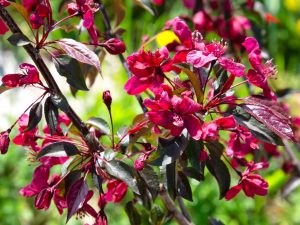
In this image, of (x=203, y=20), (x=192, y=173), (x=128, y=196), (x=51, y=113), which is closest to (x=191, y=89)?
(x=192, y=173)

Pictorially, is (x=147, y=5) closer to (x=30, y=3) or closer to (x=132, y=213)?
(x=30, y=3)

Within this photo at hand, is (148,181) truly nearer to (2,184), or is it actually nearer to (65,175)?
(65,175)

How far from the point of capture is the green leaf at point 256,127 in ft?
4.12

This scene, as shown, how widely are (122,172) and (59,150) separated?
0.16 metres

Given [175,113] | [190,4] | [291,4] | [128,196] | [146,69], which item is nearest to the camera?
[175,113]

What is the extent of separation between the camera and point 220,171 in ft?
4.54

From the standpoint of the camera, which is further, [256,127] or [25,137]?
[25,137]

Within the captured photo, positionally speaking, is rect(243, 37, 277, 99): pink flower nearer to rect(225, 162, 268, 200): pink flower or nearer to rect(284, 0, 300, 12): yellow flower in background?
rect(225, 162, 268, 200): pink flower

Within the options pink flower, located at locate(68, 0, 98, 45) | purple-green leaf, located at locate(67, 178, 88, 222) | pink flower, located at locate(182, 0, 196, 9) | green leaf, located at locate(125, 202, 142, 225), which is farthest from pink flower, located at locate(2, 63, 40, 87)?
pink flower, located at locate(182, 0, 196, 9)

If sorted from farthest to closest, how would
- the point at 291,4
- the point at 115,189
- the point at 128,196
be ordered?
the point at 291,4, the point at 128,196, the point at 115,189

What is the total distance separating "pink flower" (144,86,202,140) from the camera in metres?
1.17

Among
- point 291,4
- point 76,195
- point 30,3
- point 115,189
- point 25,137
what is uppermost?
point 30,3

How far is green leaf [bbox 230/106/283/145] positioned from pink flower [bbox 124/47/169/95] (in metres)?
0.18

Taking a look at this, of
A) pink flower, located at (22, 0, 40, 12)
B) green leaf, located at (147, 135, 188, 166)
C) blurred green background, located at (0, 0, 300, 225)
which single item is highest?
pink flower, located at (22, 0, 40, 12)
